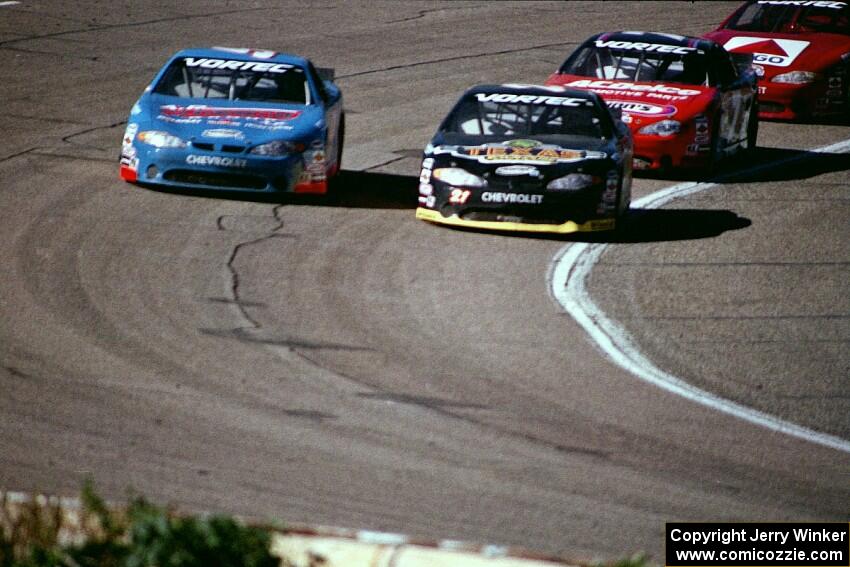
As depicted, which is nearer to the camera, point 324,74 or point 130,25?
point 324,74

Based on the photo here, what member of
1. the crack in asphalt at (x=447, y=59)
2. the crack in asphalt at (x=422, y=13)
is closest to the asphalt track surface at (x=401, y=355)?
the crack in asphalt at (x=447, y=59)

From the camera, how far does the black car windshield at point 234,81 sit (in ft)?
49.5

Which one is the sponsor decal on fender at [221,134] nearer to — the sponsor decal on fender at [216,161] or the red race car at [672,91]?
the sponsor decal on fender at [216,161]

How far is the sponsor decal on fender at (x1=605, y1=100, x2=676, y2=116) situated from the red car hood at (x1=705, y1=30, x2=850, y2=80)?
4573mm

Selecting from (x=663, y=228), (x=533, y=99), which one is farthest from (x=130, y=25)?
(x=663, y=228)

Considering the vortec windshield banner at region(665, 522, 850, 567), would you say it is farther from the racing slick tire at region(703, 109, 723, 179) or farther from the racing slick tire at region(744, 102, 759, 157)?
the racing slick tire at region(744, 102, 759, 157)

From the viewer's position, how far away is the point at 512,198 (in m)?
13.6

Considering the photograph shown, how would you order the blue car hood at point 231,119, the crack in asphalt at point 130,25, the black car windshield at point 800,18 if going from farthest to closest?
1. the crack in asphalt at point 130,25
2. the black car windshield at point 800,18
3. the blue car hood at point 231,119

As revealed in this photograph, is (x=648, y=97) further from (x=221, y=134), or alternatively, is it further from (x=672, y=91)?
(x=221, y=134)

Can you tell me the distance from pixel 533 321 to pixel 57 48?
14216 millimetres

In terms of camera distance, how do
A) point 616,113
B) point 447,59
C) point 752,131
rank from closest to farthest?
point 616,113
point 752,131
point 447,59

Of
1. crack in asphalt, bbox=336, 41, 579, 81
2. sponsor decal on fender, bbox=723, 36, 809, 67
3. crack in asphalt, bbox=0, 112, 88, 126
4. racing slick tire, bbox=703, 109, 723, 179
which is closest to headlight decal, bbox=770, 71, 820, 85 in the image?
sponsor decal on fender, bbox=723, 36, 809, 67

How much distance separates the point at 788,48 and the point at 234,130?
9.73 meters

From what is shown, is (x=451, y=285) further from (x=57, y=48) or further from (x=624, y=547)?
(x=57, y=48)
